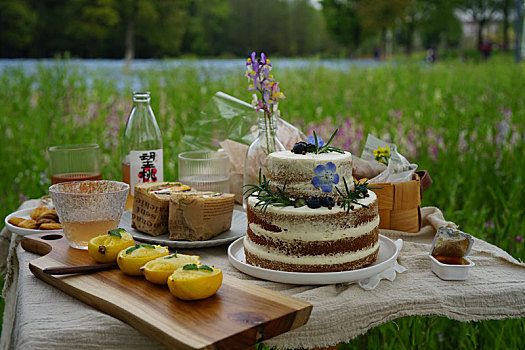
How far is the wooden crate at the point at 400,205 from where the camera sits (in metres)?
1.25

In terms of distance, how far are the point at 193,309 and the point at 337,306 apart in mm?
257

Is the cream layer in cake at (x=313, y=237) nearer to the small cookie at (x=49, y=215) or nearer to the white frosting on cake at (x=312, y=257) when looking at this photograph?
the white frosting on cake at (x=312, y=257)

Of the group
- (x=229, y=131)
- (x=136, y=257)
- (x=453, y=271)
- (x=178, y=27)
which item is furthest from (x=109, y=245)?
(x=178, y=27)

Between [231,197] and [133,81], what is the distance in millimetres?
4593

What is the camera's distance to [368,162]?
4.63ft

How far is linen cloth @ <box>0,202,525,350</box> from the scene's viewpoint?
2.64 feet

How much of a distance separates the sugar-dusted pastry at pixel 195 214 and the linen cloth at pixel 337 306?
80mm

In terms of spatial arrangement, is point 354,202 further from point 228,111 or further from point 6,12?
point 6,12

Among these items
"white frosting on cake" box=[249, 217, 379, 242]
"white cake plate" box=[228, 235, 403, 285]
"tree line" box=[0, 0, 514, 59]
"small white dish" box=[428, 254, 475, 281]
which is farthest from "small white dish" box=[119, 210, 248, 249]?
"tree line" box=[0, 0, 514, 59]

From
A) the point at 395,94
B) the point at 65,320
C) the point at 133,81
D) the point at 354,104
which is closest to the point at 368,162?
the point at 65,320

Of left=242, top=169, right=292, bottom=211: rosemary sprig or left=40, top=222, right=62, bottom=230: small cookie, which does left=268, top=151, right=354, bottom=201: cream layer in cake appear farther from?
left=40, top=222, right=62, bottom=230: small cookie

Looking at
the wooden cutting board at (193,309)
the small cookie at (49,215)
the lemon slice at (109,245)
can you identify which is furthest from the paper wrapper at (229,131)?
the wooden cutting board at (193,309)

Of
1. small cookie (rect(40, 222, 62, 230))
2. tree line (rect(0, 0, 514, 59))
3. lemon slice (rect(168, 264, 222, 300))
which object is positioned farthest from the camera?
tree line (rect(0, 0, 514, 59))

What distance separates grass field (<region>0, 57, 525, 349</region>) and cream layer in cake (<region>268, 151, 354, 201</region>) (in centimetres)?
91
